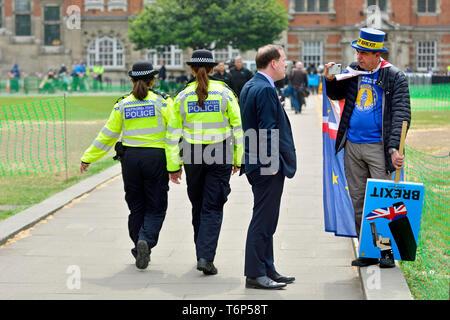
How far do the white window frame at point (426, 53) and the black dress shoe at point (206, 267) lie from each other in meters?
57.3

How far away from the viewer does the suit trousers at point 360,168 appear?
7137 millimetres

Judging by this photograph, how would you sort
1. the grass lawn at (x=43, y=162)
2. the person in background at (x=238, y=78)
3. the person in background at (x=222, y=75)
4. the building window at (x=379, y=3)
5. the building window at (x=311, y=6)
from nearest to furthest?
the grass lawn at (x=43, y=162)
the person in background at (x=222, y=75)
the person in background at (x=238, y=78)
the building window at (x=379, y=3)
the building window at (x=311, y=6)

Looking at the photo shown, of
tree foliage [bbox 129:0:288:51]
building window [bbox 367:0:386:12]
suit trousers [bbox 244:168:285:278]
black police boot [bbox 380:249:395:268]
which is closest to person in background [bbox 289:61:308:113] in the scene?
tree foliage [bbox 129:0:288:51]

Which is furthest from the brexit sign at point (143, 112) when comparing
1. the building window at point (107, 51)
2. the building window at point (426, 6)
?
the building window at point (426, 6)

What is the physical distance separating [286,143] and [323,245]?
209 cm

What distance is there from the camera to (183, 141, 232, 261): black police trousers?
7.36 metres

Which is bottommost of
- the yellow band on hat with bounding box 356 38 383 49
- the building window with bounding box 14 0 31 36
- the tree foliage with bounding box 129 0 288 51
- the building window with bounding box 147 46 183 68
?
the yellow band on hat with bounding box 356 38 383 49

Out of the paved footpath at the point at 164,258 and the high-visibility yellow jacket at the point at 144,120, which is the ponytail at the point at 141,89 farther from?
the paved footpath at the point at 164,258

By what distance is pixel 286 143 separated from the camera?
674cm

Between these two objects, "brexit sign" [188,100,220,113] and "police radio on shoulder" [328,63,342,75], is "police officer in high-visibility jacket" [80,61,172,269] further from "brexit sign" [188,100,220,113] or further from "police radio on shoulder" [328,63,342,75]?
"police radio on shoulder" [328,63,342,75]

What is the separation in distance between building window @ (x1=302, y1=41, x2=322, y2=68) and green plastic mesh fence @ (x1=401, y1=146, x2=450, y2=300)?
4897cm
